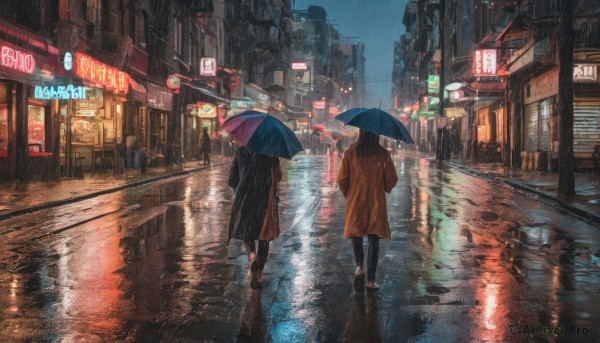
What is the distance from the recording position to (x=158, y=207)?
16.5 m

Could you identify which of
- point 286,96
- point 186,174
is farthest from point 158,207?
point 286,96

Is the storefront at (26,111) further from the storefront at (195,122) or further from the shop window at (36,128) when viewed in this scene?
the storefront at (195,122)

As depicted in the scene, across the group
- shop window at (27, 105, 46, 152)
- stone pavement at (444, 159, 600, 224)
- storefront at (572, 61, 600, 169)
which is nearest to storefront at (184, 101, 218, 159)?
shop window at (27, 105, 46, 152)

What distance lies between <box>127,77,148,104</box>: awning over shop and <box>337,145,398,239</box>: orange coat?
82.7ft

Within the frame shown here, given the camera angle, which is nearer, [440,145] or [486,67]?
[486,67]

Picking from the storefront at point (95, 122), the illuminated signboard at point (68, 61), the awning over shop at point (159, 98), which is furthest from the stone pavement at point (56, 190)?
the awning over shop at point (159, 98)

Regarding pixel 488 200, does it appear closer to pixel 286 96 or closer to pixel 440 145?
pixel 440 145

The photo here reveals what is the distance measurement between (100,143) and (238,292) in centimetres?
2535

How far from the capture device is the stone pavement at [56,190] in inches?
631

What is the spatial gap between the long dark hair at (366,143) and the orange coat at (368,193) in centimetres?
4

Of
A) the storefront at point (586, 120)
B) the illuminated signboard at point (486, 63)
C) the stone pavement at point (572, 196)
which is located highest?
the illuminated signboard at point (486, 63)

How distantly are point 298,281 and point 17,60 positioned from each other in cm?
1588

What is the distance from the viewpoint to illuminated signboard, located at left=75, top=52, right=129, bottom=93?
2484 cm

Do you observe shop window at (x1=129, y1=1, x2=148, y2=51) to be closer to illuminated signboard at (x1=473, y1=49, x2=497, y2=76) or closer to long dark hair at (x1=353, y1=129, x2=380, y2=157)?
illuminated signboard at (x1=473, y1=49, x2=497, y2=76)
